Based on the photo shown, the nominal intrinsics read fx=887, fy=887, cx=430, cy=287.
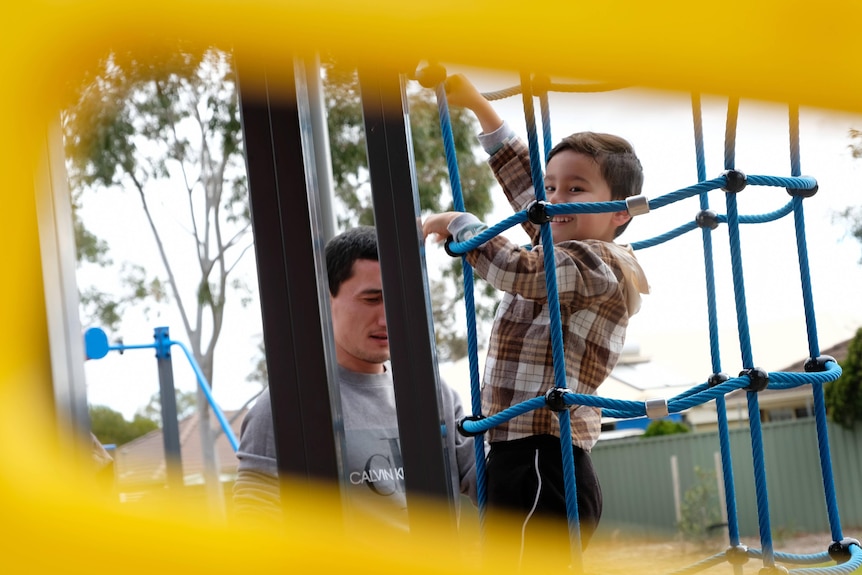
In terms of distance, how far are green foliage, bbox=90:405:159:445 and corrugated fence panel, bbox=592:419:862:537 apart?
15.4 feet

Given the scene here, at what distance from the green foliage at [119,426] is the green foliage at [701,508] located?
4.67 meters

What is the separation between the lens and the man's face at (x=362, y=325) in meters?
0.89

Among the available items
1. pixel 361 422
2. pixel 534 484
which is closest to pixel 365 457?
pixel 361 422

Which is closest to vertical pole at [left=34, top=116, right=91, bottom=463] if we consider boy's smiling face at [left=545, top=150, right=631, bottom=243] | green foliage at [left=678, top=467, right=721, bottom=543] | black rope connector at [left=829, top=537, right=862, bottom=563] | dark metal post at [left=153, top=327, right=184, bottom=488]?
boy's smiling face at [left=545, top=150, right=631, bottom=243]

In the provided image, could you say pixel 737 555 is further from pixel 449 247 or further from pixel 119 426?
pixel 119 426

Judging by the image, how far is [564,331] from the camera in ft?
2.87

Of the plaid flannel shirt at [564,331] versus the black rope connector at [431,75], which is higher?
the black rope connector at [431,75]

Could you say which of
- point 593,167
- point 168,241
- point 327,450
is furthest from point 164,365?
point 327,450

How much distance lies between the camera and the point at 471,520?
65 cm

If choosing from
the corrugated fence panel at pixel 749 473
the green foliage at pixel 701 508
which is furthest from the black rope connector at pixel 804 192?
the corrugated fence panel at pixel 749 473

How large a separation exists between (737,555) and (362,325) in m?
0.46

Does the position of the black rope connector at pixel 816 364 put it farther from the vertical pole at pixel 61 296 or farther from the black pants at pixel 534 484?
the vertical pole at pixel 61 296

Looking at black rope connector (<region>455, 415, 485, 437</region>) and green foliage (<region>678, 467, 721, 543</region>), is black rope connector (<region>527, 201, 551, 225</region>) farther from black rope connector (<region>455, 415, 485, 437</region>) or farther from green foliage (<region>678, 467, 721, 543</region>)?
green foliage (<region>678, 467, 721, 543</region>)

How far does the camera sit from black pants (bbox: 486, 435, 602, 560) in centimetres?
83
